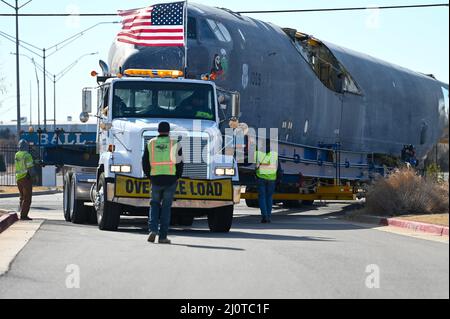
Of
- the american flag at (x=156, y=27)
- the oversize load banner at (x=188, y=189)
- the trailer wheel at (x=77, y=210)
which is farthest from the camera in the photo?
the american flag at (x=156, y=27)

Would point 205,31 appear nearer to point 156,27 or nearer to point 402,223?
point 156,27

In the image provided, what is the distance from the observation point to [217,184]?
58.7 feet

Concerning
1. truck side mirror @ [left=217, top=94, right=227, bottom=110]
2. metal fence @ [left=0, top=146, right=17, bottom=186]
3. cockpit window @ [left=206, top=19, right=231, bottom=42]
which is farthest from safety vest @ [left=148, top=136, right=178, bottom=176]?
metal fence @ [left=0, top=146, right=17, bottom=186]

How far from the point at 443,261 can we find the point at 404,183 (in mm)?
11854

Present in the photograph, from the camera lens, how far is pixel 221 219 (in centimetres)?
1825

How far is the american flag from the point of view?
2223 centimetres

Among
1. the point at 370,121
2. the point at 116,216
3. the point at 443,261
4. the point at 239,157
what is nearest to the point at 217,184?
the point at 116,216

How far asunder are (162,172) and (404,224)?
726 cm

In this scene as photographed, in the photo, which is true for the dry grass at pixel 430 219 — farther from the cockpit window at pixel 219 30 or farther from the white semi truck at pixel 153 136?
the cockpit window at pixel 219 30

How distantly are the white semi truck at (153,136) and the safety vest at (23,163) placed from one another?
1.79 meters

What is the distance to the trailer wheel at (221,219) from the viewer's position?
1817 cm

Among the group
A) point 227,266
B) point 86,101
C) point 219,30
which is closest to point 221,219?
point 86,101

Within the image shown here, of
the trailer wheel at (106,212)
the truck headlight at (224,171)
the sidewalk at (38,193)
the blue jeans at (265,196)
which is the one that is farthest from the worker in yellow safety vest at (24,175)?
the sidewalk at (38,193)
